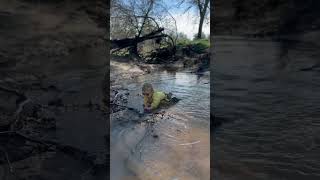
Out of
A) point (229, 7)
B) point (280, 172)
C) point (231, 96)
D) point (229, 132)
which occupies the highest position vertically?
point (229, 7)

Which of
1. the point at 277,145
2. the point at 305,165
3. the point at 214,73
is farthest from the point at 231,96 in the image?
the point at 305,165

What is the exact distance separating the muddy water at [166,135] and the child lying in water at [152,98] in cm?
6

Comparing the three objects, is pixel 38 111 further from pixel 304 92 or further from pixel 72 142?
pixel 304 92

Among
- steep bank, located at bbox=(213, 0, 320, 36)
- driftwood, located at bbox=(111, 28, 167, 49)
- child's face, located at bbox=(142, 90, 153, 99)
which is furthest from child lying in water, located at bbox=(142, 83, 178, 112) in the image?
steep bank, located at bbox=(213, 0, 320, 36)

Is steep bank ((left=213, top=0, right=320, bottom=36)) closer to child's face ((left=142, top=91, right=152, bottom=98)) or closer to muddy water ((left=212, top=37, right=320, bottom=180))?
muddy water ((left=212, top=37, right=320, bottom=180))

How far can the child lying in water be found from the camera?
2.51m

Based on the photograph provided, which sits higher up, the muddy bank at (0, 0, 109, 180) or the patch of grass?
the patch of grass

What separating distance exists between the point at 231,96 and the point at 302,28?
1.08 ft

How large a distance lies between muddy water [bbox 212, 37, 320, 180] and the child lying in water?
1.33 m

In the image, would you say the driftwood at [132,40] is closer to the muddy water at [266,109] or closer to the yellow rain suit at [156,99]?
the yellow rain suit at [156,99]

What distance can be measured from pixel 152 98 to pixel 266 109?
1.47 meters

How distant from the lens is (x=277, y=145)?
115 centimetres

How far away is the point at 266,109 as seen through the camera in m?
1.15

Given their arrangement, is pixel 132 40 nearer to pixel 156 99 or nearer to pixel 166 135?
pixel 156 99
